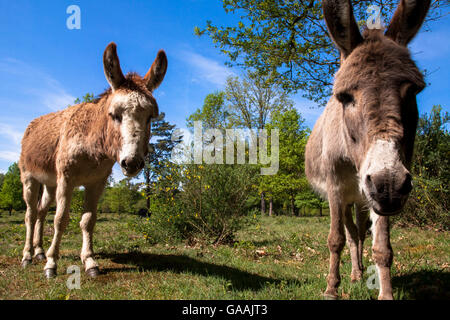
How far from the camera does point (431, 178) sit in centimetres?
832

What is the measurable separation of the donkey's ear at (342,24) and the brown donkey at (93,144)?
2.36 metres

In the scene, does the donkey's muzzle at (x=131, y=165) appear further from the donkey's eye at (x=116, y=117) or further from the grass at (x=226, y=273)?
the grass at (x=226, y=273)

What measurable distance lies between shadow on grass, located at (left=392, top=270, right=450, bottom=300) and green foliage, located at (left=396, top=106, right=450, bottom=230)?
540 centimetres

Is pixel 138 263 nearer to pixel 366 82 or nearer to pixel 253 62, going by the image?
pixel 366 82

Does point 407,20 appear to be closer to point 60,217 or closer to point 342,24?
point 342,24

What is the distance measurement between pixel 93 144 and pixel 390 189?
12.5 feet

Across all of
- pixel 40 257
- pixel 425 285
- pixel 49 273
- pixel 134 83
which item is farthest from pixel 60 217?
pixel 425 285

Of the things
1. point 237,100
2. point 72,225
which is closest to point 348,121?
point 72,225

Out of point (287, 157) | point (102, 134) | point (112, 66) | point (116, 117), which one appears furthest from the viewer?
point (287, 157)

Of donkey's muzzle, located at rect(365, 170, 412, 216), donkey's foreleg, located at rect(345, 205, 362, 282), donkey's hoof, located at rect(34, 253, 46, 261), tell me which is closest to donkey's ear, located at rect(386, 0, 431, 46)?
donkey's muzzle, located at rect(365, 170, 412, 216)

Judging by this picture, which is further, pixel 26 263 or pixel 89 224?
pixel 26 263

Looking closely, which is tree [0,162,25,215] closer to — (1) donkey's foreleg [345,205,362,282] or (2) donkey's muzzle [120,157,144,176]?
(2) donkey's muzzle [120,157,144,176]

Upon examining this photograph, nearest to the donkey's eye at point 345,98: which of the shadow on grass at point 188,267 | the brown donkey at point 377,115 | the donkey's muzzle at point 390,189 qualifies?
the brown donkey at point 377,115

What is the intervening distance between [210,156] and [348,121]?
17.4ft
